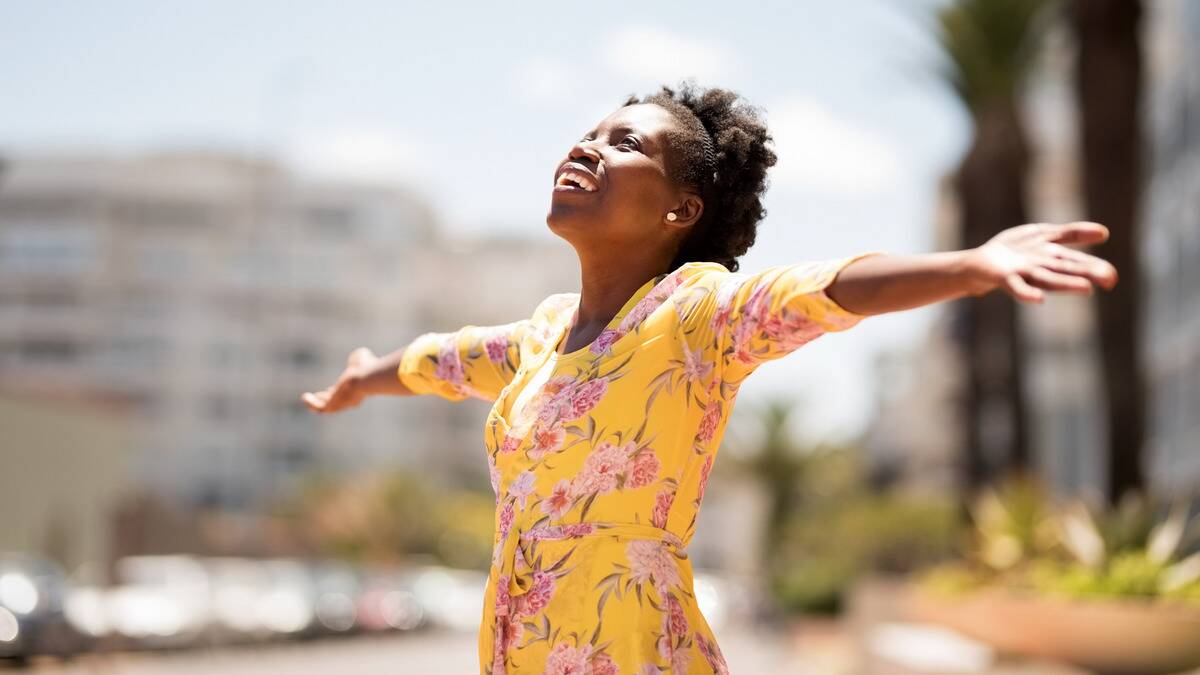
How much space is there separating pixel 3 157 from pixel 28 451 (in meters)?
21.3

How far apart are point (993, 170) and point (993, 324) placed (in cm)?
270

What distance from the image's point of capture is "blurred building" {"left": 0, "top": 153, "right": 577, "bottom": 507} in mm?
94750

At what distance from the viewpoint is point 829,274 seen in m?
2.59

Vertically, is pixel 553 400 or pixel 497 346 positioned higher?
pixel 497 346

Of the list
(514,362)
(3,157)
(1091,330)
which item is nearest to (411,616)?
(1091,330)

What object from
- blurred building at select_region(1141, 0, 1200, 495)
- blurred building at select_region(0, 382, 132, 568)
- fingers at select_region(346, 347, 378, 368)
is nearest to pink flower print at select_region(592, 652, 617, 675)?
fingers at select_region(346, 347, 378, 368)

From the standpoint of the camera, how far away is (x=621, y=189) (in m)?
3.12

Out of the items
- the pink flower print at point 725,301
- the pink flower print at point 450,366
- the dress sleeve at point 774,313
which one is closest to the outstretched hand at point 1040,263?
the dress sleeve at point 774,313

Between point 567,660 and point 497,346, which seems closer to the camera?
point 567,660

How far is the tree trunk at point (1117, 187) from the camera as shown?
17.0 m

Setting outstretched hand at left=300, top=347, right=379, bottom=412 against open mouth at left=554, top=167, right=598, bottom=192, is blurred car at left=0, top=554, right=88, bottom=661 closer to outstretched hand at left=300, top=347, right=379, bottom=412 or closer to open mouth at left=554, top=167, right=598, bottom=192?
outstretched hand at left=300, top=347, right=379, bottom=412

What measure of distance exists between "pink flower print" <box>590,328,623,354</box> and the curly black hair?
303 mm

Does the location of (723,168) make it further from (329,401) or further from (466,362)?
(329,401)

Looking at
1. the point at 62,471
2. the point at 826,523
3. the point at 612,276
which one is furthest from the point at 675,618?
the point at 826,523
